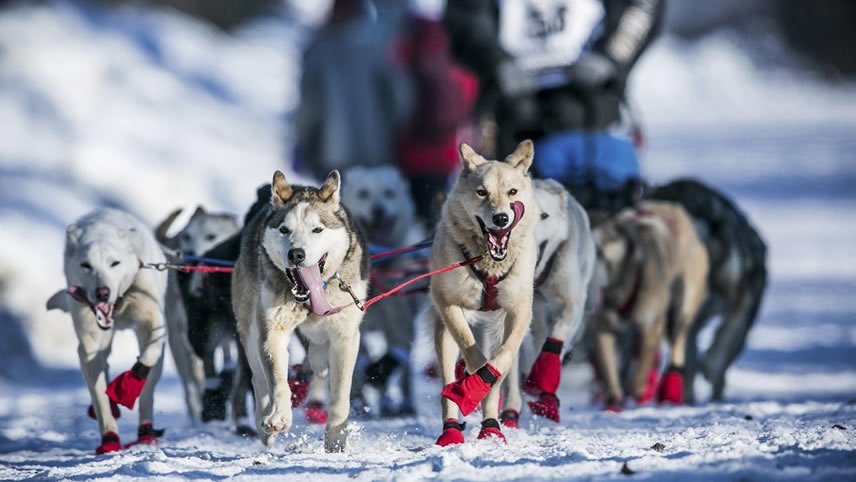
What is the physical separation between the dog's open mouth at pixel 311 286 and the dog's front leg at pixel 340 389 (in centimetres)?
18

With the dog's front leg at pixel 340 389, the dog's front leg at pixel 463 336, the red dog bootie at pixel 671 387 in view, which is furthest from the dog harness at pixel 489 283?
the red dog bootie at pixel 671 387

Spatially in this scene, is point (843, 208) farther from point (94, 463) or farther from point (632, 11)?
point (94, 463)

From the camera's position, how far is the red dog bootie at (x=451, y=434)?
16.1 feet

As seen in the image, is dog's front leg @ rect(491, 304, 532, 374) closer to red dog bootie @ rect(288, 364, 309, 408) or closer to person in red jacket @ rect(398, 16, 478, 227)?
red dog bootie @ rect(288, 364, 309, 408)

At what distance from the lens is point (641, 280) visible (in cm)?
687

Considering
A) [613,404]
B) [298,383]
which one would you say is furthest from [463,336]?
[613,404]

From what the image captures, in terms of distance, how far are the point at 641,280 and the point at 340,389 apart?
229cm

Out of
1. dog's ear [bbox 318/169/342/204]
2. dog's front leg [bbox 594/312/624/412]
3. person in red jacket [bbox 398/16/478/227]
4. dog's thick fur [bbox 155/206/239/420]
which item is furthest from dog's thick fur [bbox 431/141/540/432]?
person in red jacket [bbox 398/16/478/227]

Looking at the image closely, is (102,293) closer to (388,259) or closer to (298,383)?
(298,383)

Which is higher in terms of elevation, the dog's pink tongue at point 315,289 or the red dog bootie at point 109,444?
the dog's pink tongue at point 315,289

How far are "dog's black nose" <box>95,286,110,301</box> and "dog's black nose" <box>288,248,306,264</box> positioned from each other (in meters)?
0.87

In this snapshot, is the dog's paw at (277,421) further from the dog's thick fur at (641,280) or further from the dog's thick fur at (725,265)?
the dog's thick fur at (725,265)

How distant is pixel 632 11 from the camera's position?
7.81 m

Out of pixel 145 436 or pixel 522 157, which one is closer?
pixel 522 157
